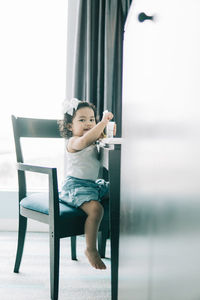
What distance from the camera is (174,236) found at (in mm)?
342

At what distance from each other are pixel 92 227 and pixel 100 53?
1595mm

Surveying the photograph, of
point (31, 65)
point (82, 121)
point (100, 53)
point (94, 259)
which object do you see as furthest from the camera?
point (31, 65)

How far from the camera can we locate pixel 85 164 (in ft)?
5.90

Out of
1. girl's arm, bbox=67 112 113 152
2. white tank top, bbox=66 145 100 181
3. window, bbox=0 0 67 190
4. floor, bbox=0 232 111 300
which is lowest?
floor, bbox=0 232 111 300

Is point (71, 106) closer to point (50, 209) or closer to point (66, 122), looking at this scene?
point (66, 122)

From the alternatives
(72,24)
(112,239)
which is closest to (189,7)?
(112,239)

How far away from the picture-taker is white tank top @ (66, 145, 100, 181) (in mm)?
1783

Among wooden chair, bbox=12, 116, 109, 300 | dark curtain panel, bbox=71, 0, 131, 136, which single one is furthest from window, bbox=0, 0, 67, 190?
wooden chair, bbox=12, 116, 109, 300

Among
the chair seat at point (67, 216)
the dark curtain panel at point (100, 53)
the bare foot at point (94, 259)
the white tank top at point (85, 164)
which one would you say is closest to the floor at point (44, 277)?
the bare foot at point (94, 259)

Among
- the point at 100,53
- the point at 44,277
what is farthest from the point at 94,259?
the point at 100,53

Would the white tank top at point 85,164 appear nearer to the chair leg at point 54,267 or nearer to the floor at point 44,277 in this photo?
the chair leg at point 54,267

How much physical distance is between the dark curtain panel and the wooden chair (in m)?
0.72

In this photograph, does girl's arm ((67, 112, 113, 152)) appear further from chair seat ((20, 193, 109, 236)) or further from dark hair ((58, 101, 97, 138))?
chair seat ((20, 193, 109, 236))

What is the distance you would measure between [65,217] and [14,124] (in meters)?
0.66
